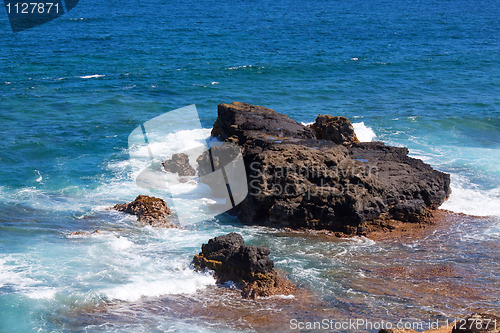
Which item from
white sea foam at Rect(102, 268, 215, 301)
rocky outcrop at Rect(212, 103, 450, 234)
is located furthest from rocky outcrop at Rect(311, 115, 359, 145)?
white sea foam at Rect(102, 268, 215, 301)

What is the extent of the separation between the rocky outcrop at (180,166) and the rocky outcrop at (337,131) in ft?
17.1

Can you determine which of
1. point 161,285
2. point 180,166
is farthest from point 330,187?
point 180,166

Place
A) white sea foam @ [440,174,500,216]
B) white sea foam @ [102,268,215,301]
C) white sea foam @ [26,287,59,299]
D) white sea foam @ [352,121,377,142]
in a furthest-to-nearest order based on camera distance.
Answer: white sea foam @ [352,121,377,142], white sea foam @ [440,174,500,216], white sea foam @ [102,268,215,301], white sea foam @ [26,287,59,299]

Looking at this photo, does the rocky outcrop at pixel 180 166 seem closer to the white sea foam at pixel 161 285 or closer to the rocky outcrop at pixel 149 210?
the rocky outcrop at pixel 149 210

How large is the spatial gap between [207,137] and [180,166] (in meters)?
4.01

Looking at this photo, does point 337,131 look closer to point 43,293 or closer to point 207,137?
point 207,137

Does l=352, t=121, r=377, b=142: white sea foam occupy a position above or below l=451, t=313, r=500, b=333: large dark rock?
below

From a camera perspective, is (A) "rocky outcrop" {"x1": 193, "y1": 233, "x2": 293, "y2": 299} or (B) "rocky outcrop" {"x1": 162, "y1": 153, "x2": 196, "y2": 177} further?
(B) "rocky outcrop" {"x1": 162, "y1": 153, "x2": 196, "y2": 177}

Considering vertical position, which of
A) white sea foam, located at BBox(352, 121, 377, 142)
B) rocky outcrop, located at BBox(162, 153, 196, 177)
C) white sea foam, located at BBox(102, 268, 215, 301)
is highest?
white sea foam, located at BBox(352, 121, 377, 142)

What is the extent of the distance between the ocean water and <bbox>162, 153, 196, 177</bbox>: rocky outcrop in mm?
1693

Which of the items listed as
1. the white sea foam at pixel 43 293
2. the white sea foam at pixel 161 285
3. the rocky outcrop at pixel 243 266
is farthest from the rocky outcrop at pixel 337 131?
the white sea foam at pixel 43 293

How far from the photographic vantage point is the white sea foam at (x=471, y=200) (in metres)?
19.0

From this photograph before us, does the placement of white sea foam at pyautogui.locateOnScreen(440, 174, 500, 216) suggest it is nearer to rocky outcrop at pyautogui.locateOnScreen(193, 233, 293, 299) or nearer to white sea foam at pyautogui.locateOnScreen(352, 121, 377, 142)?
white sea foam at pyautogui.locateOnScreen(352, 121, 377, 142)

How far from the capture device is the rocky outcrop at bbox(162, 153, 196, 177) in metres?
22.3
